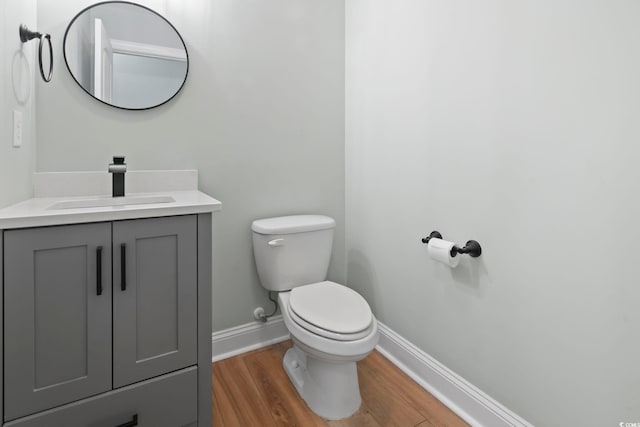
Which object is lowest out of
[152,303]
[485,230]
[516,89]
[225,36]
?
[152,303]

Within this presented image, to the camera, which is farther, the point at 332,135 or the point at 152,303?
the point at 332,135

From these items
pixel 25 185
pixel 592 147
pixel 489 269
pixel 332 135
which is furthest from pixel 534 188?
pixel 25 185

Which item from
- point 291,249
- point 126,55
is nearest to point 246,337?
point 291,249

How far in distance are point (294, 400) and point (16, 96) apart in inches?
64.2

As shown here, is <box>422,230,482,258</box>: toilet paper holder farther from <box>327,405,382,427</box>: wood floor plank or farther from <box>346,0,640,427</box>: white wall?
<box>327,405,382,427</box>: wood floor plank

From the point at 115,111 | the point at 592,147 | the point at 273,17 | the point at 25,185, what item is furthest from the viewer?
the point at 273,17

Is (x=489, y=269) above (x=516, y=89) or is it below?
below

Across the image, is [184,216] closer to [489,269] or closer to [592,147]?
[489,269]

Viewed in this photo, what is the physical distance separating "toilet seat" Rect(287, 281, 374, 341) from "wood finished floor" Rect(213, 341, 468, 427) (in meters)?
0.42

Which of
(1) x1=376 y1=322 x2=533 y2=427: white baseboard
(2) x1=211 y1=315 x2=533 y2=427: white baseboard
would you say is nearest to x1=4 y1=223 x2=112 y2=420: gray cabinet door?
(2) x1=211 y1=315 x2=533 y2=427: white baseboard

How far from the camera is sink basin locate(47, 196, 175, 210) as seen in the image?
1319 millimetres

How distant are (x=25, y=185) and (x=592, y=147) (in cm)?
198

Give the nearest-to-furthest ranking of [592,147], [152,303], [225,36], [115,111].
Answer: [592,147] → [152,303] → [115,111] → [225,36]

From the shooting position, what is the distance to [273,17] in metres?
1.87
